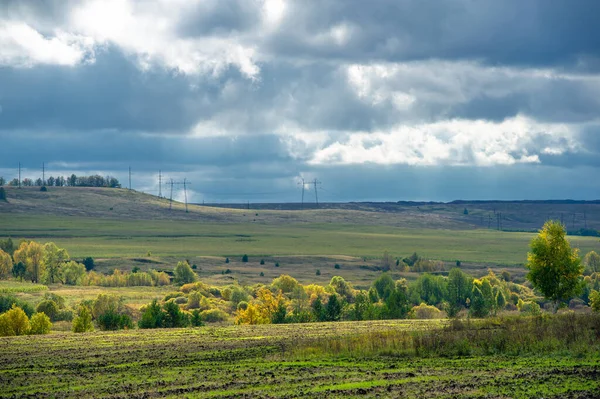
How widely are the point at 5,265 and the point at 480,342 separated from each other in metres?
169

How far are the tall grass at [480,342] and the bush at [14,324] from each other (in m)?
46.7

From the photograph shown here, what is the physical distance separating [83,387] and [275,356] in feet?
40.5

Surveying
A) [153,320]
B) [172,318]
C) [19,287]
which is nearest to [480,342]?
[172,318]

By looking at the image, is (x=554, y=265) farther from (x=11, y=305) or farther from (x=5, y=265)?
(x=5, y=265)

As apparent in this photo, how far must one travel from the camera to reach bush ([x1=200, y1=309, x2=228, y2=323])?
124250 millimetres

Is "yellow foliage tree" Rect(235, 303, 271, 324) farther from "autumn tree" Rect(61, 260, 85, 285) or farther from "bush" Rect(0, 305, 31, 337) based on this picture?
"autumn tree" Rect(61, 260, 85, 285)

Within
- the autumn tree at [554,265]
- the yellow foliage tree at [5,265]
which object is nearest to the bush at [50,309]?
the autumn tree at [554,265]

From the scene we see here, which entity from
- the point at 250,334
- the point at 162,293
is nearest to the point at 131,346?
the point at 250,334

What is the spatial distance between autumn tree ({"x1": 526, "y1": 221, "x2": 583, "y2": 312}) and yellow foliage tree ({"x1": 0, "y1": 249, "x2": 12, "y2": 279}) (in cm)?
14628

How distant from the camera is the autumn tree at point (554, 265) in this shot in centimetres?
7638

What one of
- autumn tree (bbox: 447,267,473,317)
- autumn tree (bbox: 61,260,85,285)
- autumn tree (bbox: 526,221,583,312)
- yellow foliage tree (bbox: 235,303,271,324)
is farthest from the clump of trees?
autumn tree (bbox: 61,260,85,285)

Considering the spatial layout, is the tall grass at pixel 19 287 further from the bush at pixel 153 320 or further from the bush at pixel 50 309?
the bush at pixel 153 320

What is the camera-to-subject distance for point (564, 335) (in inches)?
1774

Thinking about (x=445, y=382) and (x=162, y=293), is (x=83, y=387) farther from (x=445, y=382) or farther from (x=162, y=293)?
(x=162, y=293)
